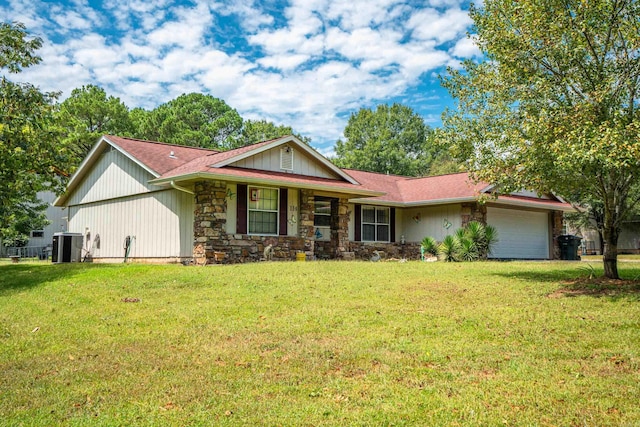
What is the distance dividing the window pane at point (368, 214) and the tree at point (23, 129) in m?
11.3

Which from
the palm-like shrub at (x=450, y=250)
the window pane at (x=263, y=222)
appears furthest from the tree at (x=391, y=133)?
the window pane at (x=263, y=222)

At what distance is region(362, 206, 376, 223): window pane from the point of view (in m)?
22.6

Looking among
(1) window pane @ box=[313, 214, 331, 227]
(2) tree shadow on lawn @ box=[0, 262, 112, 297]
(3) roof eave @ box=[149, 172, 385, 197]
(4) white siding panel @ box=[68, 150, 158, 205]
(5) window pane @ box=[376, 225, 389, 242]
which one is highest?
(4) white siding panel @ box=[68, 150, 158, 205]

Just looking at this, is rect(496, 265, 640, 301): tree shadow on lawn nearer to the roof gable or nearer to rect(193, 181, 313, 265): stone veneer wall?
rect(193, 181, 313, 265): stone veneer wall

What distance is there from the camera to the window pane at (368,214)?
74.2 ft

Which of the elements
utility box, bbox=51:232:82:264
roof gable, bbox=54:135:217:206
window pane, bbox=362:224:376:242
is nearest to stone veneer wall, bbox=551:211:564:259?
window pane, bbox=362:224:376:242

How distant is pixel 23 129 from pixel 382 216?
1386cm

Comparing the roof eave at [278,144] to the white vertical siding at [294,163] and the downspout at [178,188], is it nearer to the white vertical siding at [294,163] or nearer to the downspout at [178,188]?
the white vertical siding at [294,163]

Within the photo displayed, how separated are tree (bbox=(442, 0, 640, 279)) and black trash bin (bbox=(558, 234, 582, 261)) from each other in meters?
12.9

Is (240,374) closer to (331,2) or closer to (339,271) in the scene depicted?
(339,271)

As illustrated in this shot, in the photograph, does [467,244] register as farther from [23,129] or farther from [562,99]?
[23,129]

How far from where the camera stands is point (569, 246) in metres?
23.8

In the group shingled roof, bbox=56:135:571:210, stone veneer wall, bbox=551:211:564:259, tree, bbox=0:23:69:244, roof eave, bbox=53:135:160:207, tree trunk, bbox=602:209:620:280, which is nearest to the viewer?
tree trunk, bbox=602:209:620:280

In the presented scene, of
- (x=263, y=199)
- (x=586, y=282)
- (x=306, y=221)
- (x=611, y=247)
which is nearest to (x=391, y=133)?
(x=306, y=221)
